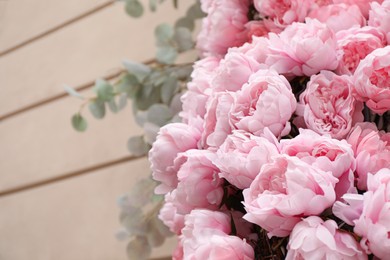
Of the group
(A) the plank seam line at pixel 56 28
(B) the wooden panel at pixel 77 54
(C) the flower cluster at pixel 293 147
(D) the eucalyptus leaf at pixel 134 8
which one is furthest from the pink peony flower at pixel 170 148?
(A) the plank seam line at pixel 56 28

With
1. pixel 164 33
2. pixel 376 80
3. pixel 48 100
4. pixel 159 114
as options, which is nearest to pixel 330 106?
pixel 376 80

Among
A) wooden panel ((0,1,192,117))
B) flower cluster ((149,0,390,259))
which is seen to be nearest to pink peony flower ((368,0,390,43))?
flower cluster ((149,0,390,259))

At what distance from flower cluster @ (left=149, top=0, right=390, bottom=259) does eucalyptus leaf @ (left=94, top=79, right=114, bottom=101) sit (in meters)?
0.39

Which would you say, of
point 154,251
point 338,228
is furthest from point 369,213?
point 154,251

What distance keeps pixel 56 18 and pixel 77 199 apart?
49 cm

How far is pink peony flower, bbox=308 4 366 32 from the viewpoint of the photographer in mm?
574

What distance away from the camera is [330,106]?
50 centimetres

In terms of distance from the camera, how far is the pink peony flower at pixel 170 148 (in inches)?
21.7

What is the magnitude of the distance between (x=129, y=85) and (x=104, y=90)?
0.17 ft

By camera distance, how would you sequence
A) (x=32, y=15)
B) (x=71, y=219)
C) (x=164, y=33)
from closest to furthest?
(x=164, y=33), (x=71, y=219), (x=32, y=15)

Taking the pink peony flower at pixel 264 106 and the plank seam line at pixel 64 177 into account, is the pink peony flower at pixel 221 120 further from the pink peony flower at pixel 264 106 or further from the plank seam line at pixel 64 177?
the plank seam line at pixel 64 177

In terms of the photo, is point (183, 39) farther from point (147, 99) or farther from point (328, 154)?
point (328, 154)

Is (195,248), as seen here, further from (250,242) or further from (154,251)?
(154,251)

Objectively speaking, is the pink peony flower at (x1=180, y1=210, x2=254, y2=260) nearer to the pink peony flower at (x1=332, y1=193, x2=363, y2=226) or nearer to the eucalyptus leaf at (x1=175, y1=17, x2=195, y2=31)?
the pink peony flower at (x1=332, y1=193, x2=363, y2=226)
